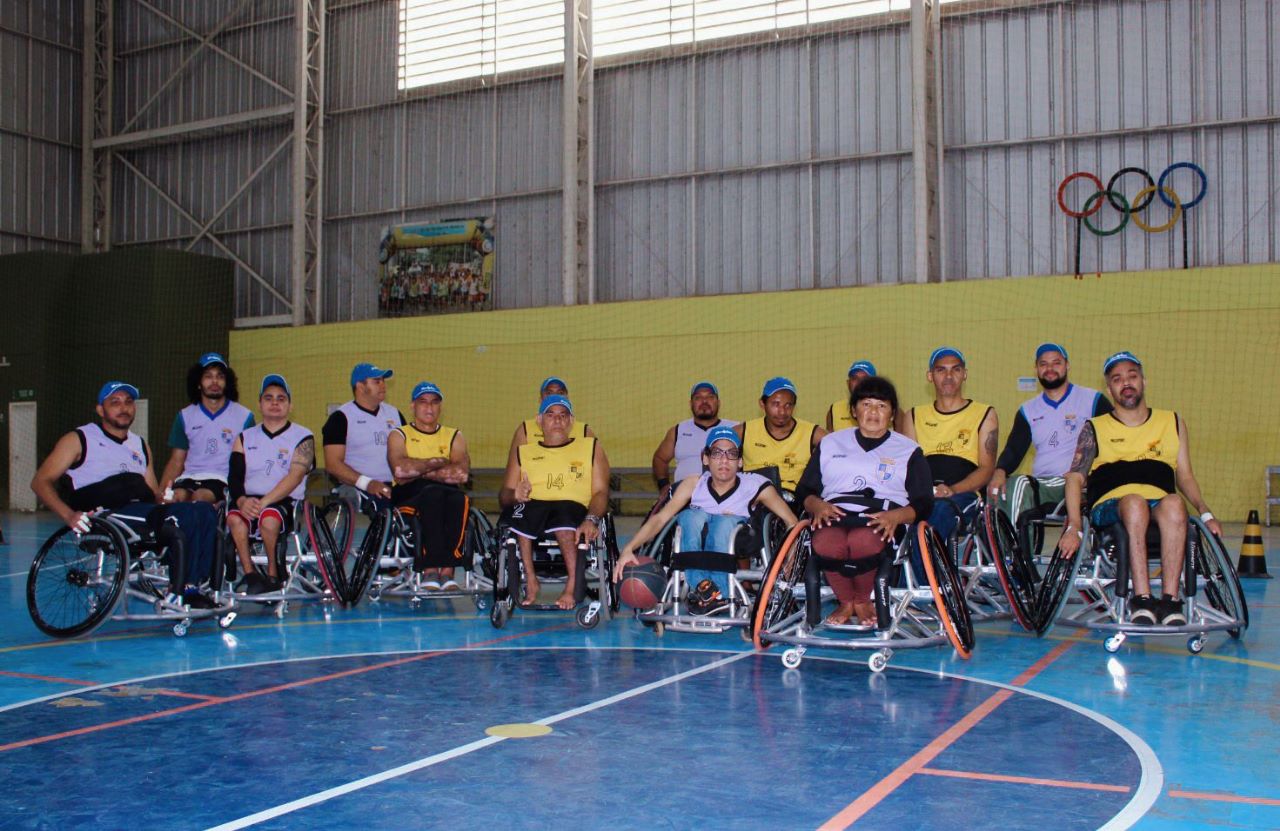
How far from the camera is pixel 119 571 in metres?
5.37

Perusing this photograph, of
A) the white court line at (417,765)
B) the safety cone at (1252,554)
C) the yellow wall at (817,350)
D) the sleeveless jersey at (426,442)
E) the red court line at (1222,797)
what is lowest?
the red court line at (1222,797)

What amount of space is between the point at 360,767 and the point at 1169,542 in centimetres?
329

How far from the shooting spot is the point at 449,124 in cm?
1755

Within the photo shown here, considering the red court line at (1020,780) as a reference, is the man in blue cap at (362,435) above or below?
above

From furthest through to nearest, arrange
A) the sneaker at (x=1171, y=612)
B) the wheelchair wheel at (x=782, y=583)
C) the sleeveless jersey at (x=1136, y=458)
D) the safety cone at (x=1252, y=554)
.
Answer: the safety cone at (x=1252, y=554), the sleeveless jersey at (x=1136, y=458), the sneaker at (x=1171, y=612), the wheelchair wheel at (x=782, y=583)

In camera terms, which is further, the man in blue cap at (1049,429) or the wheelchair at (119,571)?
the man in blue cap at (1049,429)

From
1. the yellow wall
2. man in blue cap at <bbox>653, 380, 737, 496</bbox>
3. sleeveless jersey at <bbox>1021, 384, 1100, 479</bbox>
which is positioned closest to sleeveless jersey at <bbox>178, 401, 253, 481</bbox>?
man in blue cap at <bbox>653, 380, 737, 496</bbox>

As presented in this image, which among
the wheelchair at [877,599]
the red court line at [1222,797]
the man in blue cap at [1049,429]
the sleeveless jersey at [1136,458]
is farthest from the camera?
the man in blue cap at [1049,429]

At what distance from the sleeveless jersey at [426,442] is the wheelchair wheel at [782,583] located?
2353 mm

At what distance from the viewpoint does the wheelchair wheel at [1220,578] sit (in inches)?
197

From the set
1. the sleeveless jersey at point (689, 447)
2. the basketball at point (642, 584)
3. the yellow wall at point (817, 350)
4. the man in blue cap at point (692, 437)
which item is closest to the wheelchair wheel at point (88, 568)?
the basketball at point (642, 584)

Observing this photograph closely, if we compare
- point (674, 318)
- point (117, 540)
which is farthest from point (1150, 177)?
point (117, 540)

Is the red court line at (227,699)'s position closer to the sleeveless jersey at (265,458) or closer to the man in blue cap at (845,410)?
the sleeveless jersey at (265,458)

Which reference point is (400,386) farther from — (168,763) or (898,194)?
(168,763)
